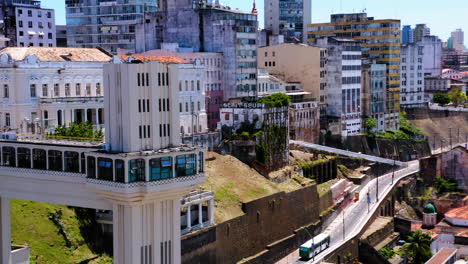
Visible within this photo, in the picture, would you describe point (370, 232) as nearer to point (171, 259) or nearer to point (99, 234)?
point (99, 234)

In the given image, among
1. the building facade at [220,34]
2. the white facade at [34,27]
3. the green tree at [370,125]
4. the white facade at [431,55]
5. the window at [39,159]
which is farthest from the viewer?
the white facade at [431,55]

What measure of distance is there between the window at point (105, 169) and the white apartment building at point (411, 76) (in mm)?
107077

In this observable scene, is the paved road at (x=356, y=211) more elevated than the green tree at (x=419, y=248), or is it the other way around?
the paved road at (x=356, y=211)

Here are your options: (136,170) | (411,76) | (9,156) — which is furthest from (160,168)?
(411,76)

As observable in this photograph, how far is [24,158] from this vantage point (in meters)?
54.8

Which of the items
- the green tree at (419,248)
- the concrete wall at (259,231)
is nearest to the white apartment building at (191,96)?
the concrete wall at (259,231)

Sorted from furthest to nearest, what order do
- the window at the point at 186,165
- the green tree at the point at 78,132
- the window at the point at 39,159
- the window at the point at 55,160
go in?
the green tree at the point at 78,132, the window at the point at 39,159, the window at the point at 55,160, the window at the point at 186,165

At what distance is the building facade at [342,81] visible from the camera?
115062mm

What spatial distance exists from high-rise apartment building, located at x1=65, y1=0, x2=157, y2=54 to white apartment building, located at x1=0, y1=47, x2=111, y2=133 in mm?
43674

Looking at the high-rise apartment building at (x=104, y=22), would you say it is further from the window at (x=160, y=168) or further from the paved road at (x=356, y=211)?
the window at (x=160, y=168)

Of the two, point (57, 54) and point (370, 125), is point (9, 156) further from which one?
point (370, 125)

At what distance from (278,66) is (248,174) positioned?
36040mm

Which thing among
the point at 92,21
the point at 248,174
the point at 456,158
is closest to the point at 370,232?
the point at 248,174

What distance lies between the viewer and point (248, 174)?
270 feet
